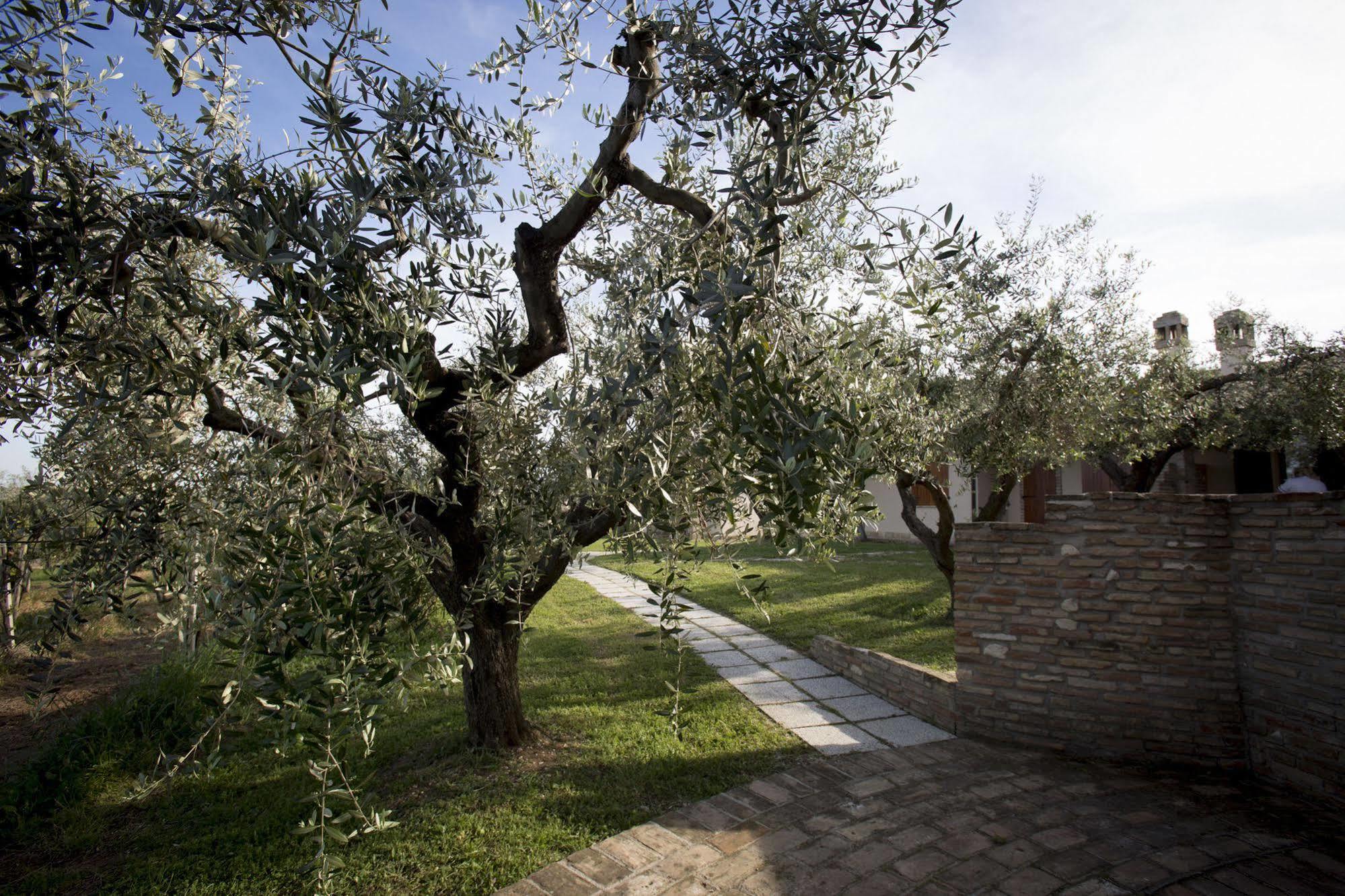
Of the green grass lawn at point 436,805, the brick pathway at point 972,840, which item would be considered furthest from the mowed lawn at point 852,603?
the brick pathway at point 972,840

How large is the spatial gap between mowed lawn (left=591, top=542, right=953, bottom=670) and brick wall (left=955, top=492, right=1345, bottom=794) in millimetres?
1546

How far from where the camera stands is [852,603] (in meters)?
11.3

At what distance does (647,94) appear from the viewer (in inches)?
141

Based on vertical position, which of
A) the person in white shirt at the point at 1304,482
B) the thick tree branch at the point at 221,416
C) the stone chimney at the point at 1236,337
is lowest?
the person in white shirt at the point at 1304,482

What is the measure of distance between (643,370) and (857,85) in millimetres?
1956

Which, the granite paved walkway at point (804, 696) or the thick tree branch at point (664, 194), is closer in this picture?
the thick tree branch at point (664, 194)

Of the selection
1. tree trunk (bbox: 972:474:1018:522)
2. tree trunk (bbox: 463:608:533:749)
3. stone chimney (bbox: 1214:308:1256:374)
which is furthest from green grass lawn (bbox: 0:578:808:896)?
stone chimney (bbox: 1214:308:1256:374)

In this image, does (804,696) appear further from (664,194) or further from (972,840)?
(664,194)

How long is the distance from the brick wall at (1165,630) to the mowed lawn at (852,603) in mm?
1546

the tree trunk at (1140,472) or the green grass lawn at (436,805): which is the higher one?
the tree trunk at (1140,472)

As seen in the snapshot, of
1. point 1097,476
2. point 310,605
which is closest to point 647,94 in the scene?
point 310,605

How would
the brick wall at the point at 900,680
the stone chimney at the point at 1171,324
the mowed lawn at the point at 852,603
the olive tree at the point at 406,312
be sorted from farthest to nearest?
the stone chimney at the point at 1171,324
the mowed lawn at the point at 852,603
the brick wall at the point at 900,680
the olive tree at the point at 406,312

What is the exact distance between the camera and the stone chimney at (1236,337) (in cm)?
1277

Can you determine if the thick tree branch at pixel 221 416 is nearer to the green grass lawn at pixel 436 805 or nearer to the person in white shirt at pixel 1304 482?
the green grass lawn at pixel 436 805
